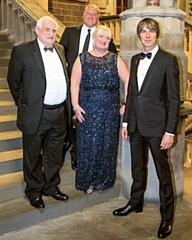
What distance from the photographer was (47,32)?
310cm

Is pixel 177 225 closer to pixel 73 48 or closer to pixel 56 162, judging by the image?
pixel 56 162

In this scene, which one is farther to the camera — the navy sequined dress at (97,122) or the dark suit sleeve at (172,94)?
the navy sequined dress at (97,122)

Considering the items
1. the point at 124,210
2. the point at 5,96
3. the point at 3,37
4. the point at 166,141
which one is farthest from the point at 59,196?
the point at 3,37

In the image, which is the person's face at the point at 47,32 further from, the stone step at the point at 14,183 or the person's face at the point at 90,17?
the stone step at the point at 14,183

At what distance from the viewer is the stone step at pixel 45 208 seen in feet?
10.4

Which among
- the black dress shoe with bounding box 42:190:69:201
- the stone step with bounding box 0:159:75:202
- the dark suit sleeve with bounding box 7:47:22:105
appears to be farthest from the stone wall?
the black dress shoe with bounding box 42:190:69:201

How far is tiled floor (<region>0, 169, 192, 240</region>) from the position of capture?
3.15 meters

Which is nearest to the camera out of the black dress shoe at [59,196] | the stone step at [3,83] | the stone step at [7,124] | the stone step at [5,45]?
the black dress shoe at [59,196]

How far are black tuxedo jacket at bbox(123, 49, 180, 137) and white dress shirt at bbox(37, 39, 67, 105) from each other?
543 millimetres

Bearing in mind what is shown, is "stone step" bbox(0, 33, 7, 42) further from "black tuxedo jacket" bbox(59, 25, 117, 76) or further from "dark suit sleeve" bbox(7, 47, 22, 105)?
"dark suit sleeve" bbox(7, 47, 22, 105)

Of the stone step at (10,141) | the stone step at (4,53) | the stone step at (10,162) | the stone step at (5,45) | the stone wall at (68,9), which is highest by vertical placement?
the stone wall at (68,9)

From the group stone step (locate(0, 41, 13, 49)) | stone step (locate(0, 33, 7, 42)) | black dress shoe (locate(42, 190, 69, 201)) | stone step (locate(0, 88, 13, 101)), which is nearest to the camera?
black dress shoe (locate(42, 190, 69, 201))

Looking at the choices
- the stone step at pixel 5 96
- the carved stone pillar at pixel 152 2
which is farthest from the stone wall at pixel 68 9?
the carved stone pillar at pixel 152 2

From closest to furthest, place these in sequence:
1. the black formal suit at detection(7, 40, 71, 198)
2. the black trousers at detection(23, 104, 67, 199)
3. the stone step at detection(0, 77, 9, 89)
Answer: the black formal suit at detection(7, 40, 71, 198)
the black trousers at detection(23, 104, 67, 199)
the stone step at detection(0, 77, 9, 89)
